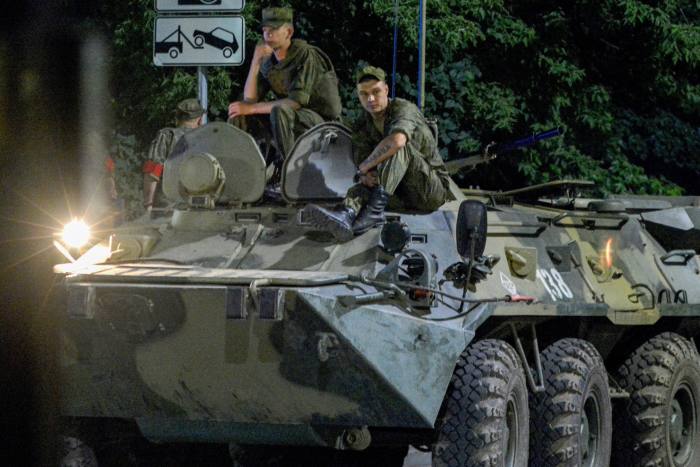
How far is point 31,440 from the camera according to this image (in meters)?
12.8

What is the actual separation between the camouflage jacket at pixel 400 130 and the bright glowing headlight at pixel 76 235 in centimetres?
164

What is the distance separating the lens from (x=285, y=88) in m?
12.3

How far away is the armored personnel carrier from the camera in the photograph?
973cm

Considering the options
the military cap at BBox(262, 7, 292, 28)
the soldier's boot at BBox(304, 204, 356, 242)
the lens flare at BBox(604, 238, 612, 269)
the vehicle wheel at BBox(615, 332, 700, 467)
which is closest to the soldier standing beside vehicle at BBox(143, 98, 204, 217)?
the military cap at BBox(262, 7, 292, 28)

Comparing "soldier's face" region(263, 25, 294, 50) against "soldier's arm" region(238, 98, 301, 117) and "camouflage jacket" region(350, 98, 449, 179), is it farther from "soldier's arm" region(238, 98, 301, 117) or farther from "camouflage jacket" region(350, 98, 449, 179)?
"camouflage jacket" region(350, 98, 449, 179)

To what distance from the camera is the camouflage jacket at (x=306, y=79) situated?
39.7ft

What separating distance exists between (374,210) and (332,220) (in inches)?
11.4

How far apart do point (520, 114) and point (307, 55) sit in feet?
25.7

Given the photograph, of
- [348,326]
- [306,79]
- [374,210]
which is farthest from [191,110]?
[348,326]

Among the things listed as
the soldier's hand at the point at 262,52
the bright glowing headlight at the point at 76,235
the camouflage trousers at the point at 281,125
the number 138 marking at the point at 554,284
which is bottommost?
the number 138 marking at the point at 554,284

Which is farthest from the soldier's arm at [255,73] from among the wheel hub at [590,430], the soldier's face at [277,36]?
the wheel hub at [590,430]

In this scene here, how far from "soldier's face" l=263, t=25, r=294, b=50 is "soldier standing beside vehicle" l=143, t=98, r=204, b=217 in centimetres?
90

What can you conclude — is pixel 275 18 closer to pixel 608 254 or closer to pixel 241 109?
pixel 241 109

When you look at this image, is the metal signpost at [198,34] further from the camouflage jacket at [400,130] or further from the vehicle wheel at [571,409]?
the vehicle wheel at [571,409]
